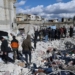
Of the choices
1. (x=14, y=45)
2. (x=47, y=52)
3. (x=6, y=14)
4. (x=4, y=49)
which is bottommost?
(x=47, y=52)

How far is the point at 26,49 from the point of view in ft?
35.7

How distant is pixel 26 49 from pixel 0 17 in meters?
10.7

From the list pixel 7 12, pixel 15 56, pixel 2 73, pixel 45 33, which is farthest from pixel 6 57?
pixel 7 12

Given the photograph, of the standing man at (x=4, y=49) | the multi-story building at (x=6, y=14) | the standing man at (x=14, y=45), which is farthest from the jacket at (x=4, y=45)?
the multi-story building at (x=6, y=14)

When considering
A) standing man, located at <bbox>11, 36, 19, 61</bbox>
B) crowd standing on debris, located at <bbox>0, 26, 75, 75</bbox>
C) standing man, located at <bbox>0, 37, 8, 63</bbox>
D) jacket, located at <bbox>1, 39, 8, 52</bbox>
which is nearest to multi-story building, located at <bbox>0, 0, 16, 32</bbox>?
crowd standing on debris, located at <bbox>0, 26, 75, 75</bbox>

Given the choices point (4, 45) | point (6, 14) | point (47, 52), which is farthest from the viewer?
point (6, 14)

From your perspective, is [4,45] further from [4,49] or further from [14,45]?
[14,45]

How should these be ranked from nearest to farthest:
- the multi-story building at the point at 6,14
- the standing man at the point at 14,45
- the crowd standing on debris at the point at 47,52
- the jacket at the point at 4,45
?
the crowd standing on debris at the point at 47,52 < the jacket at the point at 4,45 < the standing man at the point at 14,45 < the multi-story building at the point at 6,14

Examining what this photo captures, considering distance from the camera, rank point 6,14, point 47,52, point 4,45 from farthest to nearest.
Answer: point 6,14 < point 47,52 < point 4,45

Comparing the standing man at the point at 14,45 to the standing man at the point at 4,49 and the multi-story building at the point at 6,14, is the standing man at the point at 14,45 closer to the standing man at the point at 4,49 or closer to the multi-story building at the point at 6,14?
the standing man at the point at 4,49

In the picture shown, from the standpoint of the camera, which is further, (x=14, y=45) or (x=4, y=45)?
(x=14, y=45)

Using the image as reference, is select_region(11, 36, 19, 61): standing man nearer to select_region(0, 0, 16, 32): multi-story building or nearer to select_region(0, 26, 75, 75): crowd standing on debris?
select_region(0, 26, 75, 75): crowd standing on debris

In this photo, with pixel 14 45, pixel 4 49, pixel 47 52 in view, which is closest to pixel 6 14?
pixel 47 52

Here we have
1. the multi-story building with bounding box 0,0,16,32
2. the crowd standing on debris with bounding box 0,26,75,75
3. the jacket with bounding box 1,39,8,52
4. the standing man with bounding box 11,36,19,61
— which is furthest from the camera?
the multi-story building with bounding box 0,0,16,32
